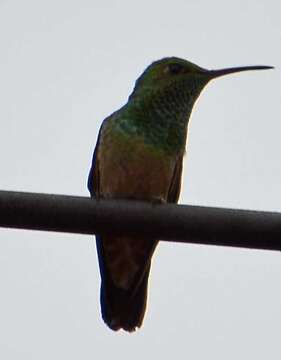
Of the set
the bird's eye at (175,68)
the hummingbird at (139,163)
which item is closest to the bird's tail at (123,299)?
the hummingbird at (139,163)

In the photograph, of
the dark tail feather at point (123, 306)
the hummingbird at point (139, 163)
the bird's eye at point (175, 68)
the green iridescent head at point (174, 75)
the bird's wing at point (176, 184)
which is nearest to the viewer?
the dark tail feather at point (123, 306)

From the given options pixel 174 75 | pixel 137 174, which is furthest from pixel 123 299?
pixel 174 75

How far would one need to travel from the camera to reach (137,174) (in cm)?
585

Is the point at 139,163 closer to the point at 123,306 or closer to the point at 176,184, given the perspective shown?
the point at 176,184

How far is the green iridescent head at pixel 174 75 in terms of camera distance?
19.7ft

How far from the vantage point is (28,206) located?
10.3 ft

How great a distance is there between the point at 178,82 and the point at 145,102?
0.29 m

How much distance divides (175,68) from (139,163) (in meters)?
0.97

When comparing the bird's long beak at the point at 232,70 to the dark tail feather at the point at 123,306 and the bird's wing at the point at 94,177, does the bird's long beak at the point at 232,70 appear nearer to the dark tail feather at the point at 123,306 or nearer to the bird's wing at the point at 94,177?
the bird's wing at the point at 94,177

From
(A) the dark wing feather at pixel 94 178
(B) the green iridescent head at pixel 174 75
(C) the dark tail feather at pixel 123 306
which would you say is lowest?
(C) the dark tail feather at pixel 123 306

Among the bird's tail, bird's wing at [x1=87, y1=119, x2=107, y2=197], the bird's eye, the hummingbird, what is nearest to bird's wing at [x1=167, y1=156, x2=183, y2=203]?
the hummingbird

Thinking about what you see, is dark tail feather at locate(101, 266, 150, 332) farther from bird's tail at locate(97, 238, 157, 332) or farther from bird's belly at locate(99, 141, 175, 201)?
bird's belly at locate(99, 141, 175, 201)

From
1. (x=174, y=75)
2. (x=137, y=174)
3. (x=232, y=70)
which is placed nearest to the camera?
(x=232, y=70)

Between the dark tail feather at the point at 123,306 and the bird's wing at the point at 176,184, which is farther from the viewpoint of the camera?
the bird's wing at the point at 176,184
